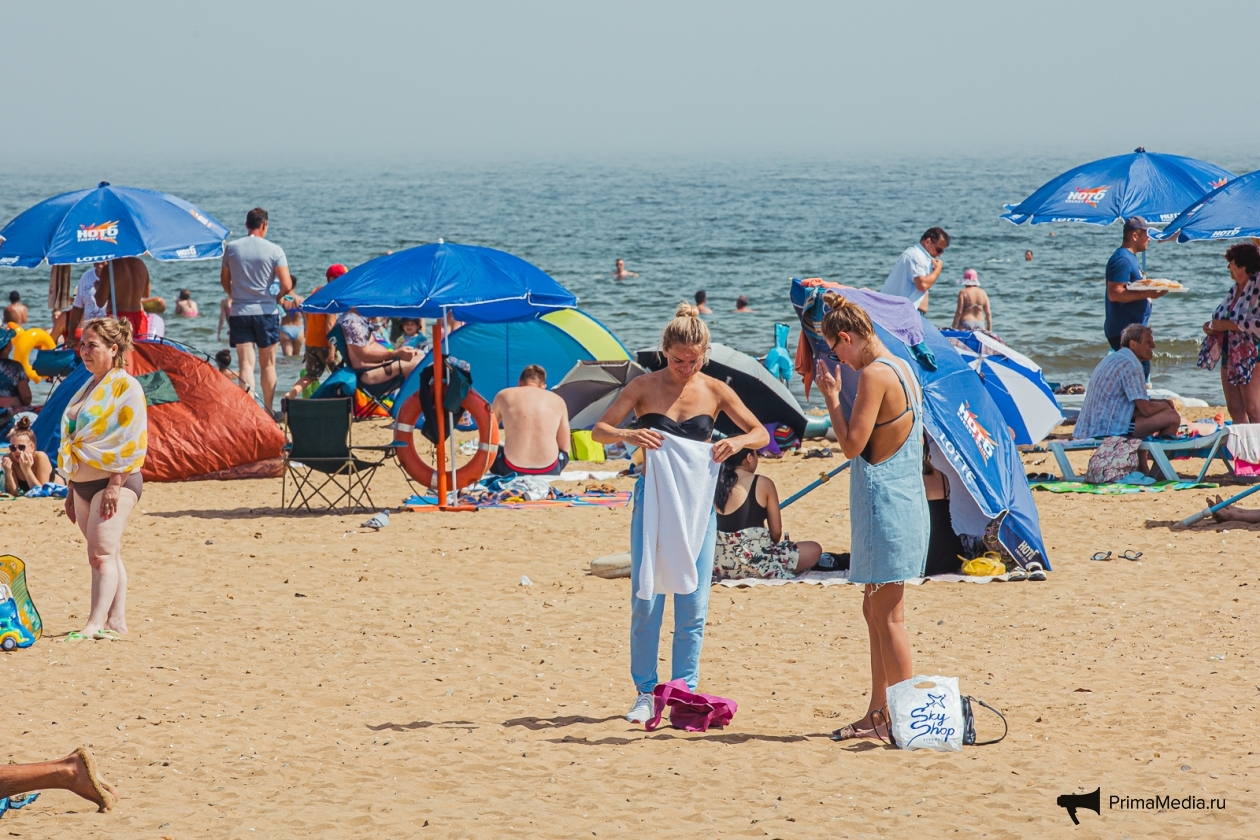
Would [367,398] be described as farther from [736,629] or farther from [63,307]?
[736,629]

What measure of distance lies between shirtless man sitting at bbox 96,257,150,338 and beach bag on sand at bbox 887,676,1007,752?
26.8ft

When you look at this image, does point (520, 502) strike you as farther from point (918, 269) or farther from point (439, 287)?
point (918, 269)

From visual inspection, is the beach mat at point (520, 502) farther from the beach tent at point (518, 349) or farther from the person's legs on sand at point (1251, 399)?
the person's legs on sand at point (1251, 399)

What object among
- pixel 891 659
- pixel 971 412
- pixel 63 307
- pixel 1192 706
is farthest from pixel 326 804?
pixel 63 307

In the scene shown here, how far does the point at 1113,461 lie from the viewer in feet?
33.3

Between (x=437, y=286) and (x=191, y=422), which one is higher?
(x=437, y=286)

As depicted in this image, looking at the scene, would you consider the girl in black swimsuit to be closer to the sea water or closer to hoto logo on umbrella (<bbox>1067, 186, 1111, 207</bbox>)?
the sea water

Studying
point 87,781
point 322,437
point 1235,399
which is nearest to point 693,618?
point 87,781

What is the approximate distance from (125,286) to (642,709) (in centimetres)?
766

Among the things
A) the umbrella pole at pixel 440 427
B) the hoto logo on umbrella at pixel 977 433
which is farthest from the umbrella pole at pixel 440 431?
the hoto logo on umbrella at pixel 977 433

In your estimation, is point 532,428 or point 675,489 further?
point 532,428

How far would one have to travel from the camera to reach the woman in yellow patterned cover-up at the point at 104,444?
649 cm

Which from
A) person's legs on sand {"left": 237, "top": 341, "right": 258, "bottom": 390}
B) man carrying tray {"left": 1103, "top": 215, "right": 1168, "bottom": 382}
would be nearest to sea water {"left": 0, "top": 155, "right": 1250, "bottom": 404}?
person's legs on sand {"left": 237, "top": 341, "right": 258, "bottom": 390}

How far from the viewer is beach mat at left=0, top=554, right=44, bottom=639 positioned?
6.68 metres
